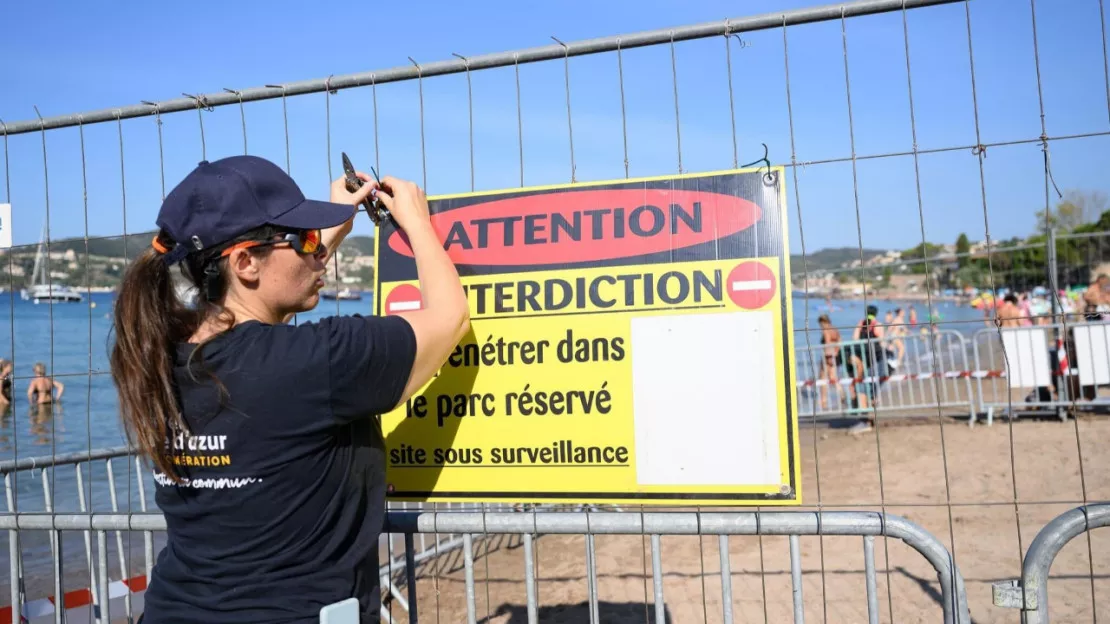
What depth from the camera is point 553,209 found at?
2.53 meters

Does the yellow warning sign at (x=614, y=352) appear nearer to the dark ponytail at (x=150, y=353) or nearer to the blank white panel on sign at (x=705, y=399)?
the blank white panel on sign at (x=705, y=399)

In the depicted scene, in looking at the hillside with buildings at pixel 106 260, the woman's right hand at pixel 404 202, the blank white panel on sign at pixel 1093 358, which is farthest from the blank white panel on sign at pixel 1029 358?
the woman's right hand at pixel 404 202

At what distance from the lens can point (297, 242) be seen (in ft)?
6.37

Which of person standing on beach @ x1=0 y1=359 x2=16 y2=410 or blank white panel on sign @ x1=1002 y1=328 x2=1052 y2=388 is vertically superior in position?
person standing on beach @ x1=0 y1=359 x2=16 y2=410

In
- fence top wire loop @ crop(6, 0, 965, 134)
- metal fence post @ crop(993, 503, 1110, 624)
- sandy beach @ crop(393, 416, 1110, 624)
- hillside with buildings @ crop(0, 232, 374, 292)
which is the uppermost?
fence top wire loop @ crop(6, 0, 965, 134)

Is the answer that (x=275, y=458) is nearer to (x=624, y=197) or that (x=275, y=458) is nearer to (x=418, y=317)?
(x=418, y=317)

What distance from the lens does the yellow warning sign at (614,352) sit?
92.0 inches

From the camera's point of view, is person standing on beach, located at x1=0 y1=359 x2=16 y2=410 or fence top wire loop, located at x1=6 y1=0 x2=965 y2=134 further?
person standing on beach, located at x1=0 y1=359 x2=16 y2=410

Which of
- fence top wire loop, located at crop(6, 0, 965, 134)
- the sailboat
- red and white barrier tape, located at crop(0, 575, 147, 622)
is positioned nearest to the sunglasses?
fence top wire loop, located at crop(6, 0, 965, 134)

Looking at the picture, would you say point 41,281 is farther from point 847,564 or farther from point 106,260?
point 847,564

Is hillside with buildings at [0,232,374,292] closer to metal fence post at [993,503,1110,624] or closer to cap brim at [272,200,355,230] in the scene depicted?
cap brim at [272,200,355,230]

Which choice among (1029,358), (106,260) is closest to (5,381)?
(106,260)


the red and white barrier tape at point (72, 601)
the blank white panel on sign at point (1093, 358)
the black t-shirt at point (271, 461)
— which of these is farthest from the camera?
the blank white panel on sign at point (1093, 358)

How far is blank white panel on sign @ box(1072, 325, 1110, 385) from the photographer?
1090 centimetres
